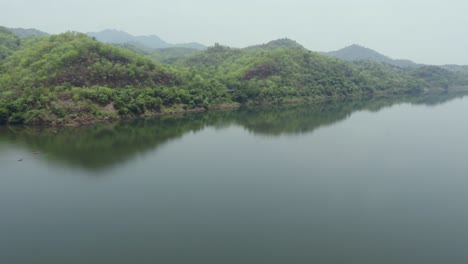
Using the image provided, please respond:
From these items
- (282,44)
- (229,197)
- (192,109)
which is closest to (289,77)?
(192,109)

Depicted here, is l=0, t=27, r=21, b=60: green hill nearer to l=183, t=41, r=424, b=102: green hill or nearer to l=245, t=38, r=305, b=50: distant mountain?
l=183, t=41, r=424, b=102: green hill

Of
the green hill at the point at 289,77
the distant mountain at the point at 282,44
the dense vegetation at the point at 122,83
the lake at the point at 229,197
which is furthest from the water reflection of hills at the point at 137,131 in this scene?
the distant mountain at the point at 282,44

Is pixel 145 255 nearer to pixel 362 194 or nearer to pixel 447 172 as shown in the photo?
pixel 362 194

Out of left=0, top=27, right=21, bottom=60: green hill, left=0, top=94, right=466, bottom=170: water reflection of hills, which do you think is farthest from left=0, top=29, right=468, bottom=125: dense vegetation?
left=0, top=94, right=466, bottom=170: water reflection of hills

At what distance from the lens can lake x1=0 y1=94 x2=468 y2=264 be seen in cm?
1417

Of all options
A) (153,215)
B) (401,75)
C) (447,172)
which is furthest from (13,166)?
(401,75)

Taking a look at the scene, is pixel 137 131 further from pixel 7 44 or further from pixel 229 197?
pixel 7 44

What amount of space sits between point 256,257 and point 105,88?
3801 centimetres

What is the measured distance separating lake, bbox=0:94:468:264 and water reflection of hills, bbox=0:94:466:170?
0.91 ft

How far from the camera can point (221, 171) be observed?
24.3 metres

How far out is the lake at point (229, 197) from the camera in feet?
46.5

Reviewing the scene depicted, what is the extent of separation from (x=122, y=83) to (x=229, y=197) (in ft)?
119

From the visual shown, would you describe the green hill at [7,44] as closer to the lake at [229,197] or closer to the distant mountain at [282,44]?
the lake at [229,197]

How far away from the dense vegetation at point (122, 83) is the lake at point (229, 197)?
5.04 meters
